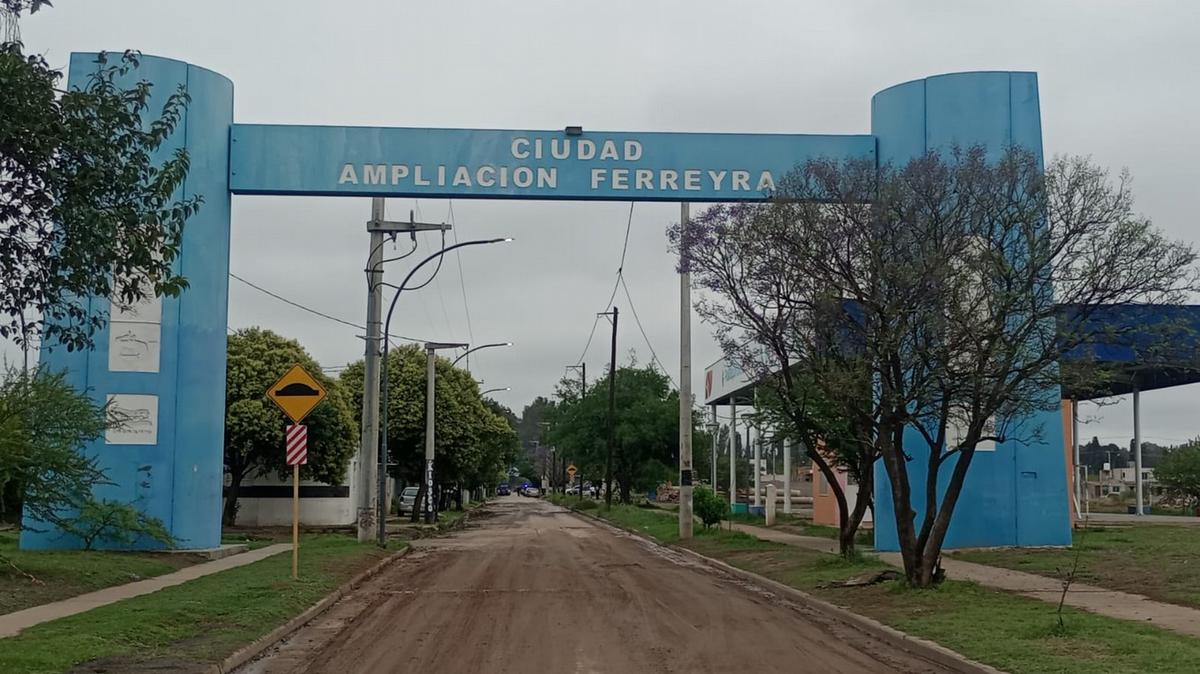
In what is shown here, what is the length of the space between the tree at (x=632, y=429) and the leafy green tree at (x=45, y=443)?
44.1 m

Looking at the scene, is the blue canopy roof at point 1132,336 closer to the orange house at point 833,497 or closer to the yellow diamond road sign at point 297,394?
the yellow diamond road sign at point 297,394

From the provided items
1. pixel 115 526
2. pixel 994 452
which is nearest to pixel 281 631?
pixel 115 526

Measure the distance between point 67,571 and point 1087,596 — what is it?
614 inches

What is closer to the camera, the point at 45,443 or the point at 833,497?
the point at 45,443

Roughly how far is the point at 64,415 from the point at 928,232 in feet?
47.8

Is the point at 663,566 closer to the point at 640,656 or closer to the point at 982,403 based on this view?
the point at 982,403

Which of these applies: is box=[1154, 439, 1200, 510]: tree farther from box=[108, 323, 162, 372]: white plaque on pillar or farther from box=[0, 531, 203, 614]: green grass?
box=[108, 323, 162, 372]: white plaque on pillar

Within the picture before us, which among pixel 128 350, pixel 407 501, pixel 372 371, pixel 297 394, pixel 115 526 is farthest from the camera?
pixel 407 501

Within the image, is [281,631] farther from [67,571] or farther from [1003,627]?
[1003,627]

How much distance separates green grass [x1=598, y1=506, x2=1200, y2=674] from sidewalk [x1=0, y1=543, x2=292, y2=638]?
10.0m

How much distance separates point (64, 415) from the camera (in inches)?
804

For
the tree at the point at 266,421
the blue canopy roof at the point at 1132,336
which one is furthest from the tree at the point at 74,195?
the tree at the point at 266,421

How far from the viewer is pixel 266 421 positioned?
3853 cm

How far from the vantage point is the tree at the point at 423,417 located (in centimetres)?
5038
